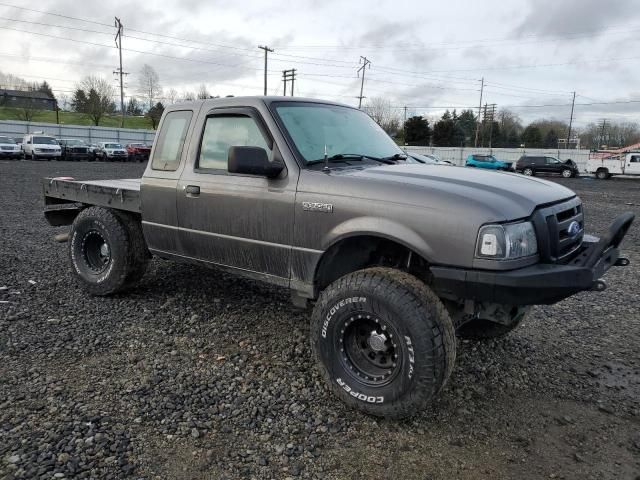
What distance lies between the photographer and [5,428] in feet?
9.57

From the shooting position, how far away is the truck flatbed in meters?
4.97

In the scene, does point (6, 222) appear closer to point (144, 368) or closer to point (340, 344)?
point (144, 368)

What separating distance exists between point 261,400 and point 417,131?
67530 millimetres

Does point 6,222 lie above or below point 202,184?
below

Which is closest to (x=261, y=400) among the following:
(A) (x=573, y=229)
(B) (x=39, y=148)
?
(A) (x=573, y=229)

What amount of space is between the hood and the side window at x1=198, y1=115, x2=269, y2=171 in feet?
2.78

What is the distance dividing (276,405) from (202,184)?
1.87 m

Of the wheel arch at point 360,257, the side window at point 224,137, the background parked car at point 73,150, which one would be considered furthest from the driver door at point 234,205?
the background parked car at point 73,150

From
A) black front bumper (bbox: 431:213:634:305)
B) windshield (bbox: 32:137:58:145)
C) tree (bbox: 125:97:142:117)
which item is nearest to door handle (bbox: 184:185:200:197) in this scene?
black front bumper (bbox: 431:213:634:305)

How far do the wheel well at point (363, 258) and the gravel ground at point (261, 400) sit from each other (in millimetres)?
763

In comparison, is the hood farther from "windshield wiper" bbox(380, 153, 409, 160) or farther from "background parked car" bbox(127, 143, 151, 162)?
"background parked car" bbox(127, 143, 151, 162)

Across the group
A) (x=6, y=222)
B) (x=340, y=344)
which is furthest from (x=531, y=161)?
(x=340, y=344)

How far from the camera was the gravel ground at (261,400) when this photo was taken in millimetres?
2732

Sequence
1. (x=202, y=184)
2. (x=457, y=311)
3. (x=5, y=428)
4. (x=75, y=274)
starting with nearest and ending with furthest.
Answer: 1. (x=5, y=428)
2. (x=457, y=311)
3. (x=202, y=184)
4. (x=75, y=274)
